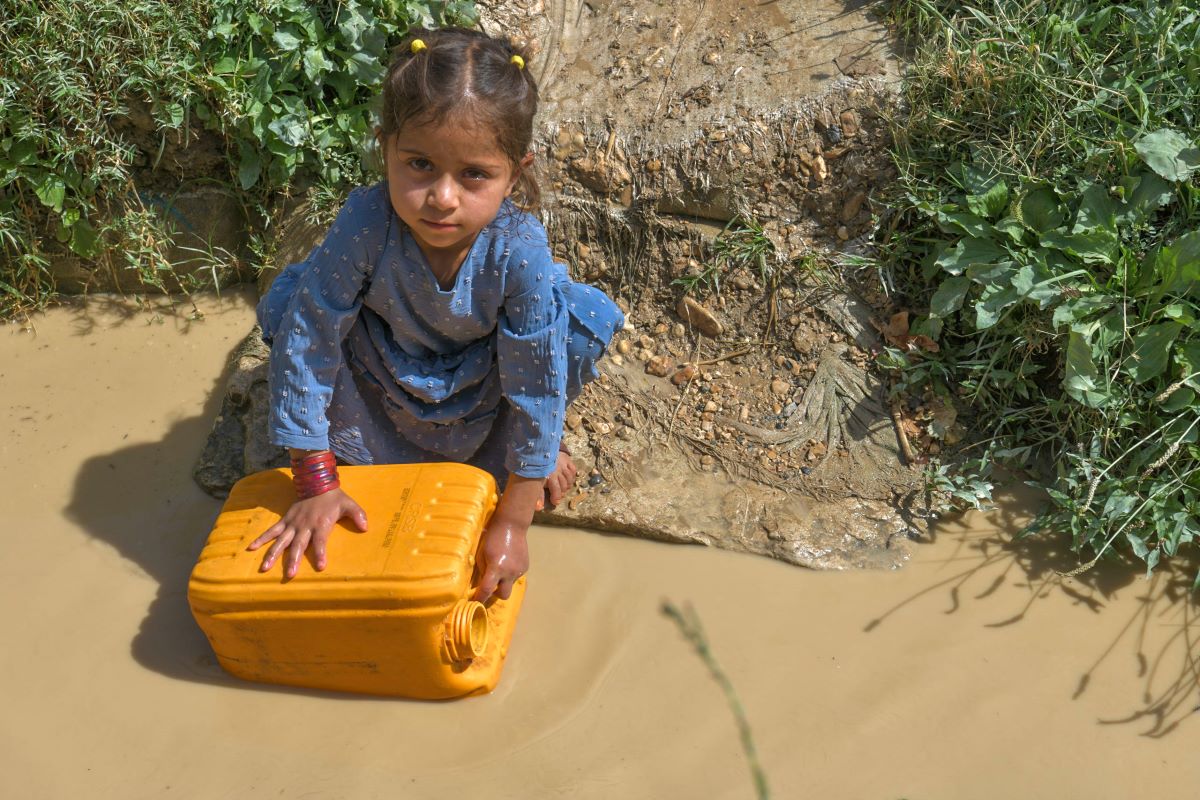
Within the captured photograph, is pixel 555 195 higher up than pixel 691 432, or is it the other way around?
pixel 555 195

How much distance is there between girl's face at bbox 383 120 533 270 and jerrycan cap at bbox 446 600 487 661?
0.72m

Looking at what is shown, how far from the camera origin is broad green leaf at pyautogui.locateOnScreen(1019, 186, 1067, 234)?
2693 millimetres

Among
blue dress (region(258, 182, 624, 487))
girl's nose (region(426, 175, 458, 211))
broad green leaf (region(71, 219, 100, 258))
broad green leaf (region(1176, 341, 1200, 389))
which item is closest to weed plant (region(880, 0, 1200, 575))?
broad green leaf (region(1176, 341, 1200, 389))

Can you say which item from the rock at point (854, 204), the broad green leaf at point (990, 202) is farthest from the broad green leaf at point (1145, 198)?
the rock at point (854, 204)

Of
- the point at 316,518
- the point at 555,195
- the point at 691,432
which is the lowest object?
the point at 691,432

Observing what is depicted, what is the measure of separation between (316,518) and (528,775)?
26.0 inches

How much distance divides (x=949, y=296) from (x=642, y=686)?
1.27 m

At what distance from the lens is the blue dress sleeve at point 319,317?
2.20m

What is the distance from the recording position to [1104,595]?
245 centimetres

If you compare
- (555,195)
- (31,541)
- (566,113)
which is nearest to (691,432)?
(555,195)

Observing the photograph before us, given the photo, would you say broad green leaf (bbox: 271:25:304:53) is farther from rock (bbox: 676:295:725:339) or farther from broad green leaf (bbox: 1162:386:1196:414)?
broad green leaf (bbox: 1162:386:1196:414)

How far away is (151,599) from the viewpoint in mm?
2494

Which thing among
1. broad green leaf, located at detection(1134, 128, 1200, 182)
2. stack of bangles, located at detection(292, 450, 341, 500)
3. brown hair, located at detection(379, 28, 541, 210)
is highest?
brown hair, located at detection(379, 28, 541, 210)

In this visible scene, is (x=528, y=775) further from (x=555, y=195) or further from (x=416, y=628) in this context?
(x=555, y=195)
